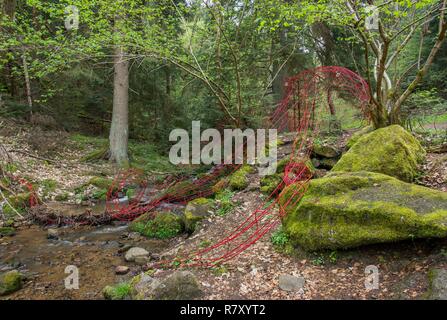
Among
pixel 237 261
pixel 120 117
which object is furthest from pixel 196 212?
pixel 120 117

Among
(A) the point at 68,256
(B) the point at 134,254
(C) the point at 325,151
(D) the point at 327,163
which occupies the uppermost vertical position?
(C) the point at 325,151

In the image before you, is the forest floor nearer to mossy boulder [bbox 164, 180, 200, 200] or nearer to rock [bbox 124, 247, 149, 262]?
rock [bbox 124, 247, 149, 262]

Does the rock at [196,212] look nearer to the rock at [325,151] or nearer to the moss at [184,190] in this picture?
the moss at [184,190]

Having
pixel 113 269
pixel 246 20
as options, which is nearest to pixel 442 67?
pixel 246 20

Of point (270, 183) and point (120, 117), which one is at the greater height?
point (120, 117)

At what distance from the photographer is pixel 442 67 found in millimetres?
13523

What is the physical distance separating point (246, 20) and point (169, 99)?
5.81 m

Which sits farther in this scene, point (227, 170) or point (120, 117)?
point (120, 117)

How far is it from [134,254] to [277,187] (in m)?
2.91

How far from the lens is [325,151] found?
721 cm

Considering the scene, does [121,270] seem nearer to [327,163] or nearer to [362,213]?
[362,213]

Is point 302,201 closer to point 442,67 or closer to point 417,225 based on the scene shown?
point 417,225
